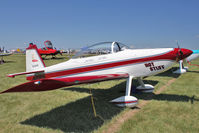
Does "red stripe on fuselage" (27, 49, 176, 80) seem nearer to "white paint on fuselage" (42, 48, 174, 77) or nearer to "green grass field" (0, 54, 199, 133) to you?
"white paint on fuselage" (42, 48, 174, 77)

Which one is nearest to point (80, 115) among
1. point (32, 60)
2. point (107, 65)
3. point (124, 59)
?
point (107, 65)

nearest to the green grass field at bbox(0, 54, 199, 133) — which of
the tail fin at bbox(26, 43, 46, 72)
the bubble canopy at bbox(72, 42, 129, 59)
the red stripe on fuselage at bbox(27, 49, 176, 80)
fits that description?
the red stripe on fuselage at bbox(27, 49, 176, 80)

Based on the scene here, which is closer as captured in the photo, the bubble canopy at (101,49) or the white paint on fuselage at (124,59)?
the white paint on fuselage at (124,59)

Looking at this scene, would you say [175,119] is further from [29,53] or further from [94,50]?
[29,53]

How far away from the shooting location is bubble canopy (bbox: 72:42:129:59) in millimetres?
5642

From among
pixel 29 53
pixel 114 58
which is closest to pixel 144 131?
pixel 114 58

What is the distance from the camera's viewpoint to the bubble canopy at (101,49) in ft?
18.5

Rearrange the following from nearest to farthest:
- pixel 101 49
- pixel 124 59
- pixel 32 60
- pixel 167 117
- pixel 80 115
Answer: pixel 167 117 → pixel 80 115 → pixel 124 59 → pixel 101 49 → pixel 32 60

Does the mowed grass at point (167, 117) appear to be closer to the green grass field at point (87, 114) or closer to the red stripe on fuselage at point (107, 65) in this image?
the green grass field at point (87, 114)

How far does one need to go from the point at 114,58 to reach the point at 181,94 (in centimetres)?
348

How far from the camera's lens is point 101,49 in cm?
571

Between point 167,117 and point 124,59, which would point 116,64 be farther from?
point 167,117

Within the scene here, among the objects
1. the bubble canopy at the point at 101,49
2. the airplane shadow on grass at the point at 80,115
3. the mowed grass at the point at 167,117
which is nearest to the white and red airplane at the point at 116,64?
the bubble canopy at the point at 101,49

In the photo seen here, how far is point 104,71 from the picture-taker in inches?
211
